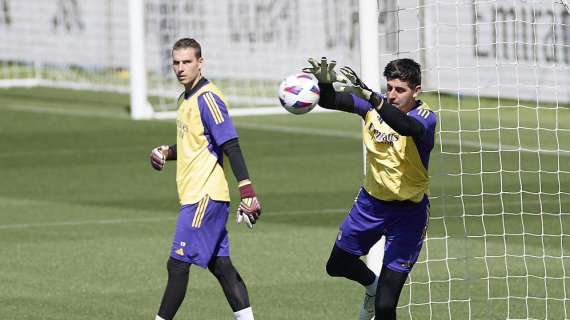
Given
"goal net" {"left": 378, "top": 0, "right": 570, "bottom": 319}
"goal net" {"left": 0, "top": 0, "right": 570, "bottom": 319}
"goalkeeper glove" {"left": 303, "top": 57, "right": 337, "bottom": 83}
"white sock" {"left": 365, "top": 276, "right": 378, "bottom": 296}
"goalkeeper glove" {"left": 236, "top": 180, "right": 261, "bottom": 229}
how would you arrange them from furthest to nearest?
1. "goal net" {"left": 0, "top": 0, "right": 570, "bottom": 319}
2. "goal net" {"left": 378, "top": 0, "right": 570, "bottom": 319}
3. "white sock" {"left": 365, "top": 276, "right": 378, "bottom": 296}
4. "goalkeeper glove" {"left": 236, "top": 180, "right": 261, "bottom": 229}
5. "goalkeeper glove" {"left": 303, "top": 57, "right": 337, "bottom": 83}

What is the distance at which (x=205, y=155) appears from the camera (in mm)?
8750

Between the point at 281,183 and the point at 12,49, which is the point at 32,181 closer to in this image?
the point at 281,183

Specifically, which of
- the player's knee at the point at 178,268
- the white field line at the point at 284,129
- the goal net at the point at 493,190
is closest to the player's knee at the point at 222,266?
the player's knee at the point at 178,268

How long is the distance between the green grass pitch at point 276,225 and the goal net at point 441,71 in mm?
63

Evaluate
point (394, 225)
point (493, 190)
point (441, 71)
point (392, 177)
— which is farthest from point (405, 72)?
point (441, 71)

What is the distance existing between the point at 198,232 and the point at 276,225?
19.4 ft

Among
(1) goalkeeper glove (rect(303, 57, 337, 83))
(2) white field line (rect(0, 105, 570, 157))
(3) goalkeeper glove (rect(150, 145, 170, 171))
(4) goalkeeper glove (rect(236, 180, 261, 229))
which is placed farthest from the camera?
(2) white field line (rect(0, 105, 570, 157))

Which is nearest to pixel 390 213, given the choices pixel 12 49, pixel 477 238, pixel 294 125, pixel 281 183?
pixel 477 238

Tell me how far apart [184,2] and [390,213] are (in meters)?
18.1

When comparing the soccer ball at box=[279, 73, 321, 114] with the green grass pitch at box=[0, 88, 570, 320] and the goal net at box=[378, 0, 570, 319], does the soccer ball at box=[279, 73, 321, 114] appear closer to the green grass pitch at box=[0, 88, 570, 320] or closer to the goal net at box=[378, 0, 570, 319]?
the goal net at box=[378, 0, 570, 319]

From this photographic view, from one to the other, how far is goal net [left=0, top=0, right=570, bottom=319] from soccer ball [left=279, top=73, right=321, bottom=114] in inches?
122

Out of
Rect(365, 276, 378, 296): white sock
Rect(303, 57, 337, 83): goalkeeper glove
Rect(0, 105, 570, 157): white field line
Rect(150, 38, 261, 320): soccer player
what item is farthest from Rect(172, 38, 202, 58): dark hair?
Rect(0, 105, 570, 157): white field line

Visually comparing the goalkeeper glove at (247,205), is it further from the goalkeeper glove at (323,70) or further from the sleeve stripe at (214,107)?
the goalkeeper glove at (323,70)

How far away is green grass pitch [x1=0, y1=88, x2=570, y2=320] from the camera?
35.5ft
